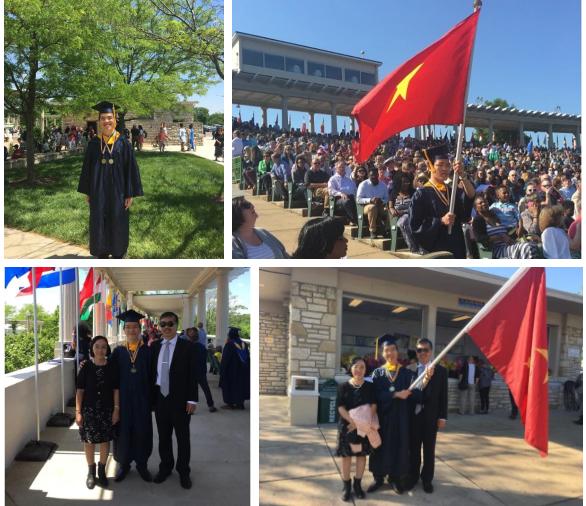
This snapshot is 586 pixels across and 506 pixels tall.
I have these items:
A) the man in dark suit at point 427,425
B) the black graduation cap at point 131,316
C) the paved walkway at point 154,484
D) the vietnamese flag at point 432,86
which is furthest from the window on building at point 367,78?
the paved walkway at point 154,484

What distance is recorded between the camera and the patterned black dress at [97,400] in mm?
2529

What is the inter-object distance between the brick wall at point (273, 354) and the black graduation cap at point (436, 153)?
1.12 metres

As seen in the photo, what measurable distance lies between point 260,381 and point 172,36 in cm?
182

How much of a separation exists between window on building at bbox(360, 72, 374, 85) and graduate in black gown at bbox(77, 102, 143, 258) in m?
1.24

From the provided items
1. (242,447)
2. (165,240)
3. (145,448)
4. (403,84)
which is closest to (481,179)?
(403,84)

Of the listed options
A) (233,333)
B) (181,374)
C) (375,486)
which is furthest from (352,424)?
(233,333)

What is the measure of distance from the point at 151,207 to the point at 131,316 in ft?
1.87

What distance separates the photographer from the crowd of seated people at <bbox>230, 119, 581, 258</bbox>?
2699 mm

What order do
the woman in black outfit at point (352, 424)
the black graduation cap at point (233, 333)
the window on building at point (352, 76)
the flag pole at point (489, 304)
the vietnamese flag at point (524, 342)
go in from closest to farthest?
the vietnamese flag at point (524, 342) < the flag pole at point (489, 304) < the woman in black outfit at point (352, 424) < the window on building at point (352, 76) < the black graduation cap at point (233, 333)

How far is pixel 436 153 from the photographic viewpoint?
2.69 m

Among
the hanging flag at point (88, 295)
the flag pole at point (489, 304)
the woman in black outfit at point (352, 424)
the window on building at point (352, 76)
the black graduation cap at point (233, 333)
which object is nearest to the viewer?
the flag pole at point (489, 304)

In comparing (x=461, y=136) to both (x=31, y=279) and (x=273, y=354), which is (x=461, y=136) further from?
(x=31, y=279)

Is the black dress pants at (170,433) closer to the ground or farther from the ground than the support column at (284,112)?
closer to the ground

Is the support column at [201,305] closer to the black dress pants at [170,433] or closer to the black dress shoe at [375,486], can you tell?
the black dress pants at [170,433]
